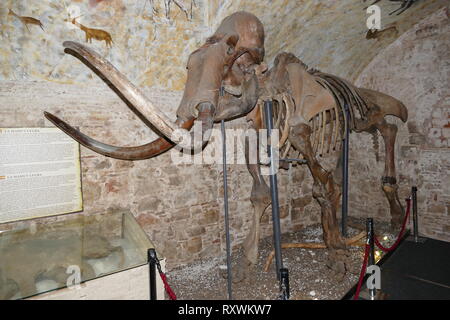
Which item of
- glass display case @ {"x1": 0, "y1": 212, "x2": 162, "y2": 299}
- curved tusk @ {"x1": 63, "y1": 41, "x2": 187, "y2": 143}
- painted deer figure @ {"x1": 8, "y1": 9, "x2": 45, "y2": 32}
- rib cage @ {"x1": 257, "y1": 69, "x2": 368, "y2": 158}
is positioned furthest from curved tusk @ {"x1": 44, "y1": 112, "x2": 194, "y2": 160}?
rib cage @ {"x1": 257, "y1": 69, "x2": 368, "y2": 158}

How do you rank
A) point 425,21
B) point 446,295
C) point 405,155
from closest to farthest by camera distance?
point 446,295 → point 425,21 → point 405,155

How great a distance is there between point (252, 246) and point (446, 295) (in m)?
2.35

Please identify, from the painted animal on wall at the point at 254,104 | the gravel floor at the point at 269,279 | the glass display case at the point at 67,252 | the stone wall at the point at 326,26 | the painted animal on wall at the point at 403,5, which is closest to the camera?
the glass display case at the point at 67,252

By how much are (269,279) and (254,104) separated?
95.9 inches

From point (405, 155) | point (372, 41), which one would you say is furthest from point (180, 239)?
point (372, 41)

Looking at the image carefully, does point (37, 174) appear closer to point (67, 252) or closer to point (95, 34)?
point (67, 252)

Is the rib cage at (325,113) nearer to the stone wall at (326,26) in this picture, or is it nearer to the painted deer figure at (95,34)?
the stone wall at (326,26)

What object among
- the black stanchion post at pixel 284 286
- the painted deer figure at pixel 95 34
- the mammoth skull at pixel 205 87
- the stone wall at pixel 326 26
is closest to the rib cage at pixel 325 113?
the mammoth skull at pixel 205 87

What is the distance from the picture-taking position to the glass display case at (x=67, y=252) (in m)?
2.21

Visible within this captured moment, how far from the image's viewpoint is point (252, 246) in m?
3.81

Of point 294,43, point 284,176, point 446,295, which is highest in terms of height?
point 294,43

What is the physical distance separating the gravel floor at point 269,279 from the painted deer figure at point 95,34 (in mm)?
3364

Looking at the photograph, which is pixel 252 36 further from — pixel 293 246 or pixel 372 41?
pixel 372 41

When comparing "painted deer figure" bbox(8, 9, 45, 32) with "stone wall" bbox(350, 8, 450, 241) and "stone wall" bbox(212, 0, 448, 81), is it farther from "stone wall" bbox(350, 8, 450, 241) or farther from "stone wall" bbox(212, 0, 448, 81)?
"stone wall" bbox(350, 8, 450, 241)
